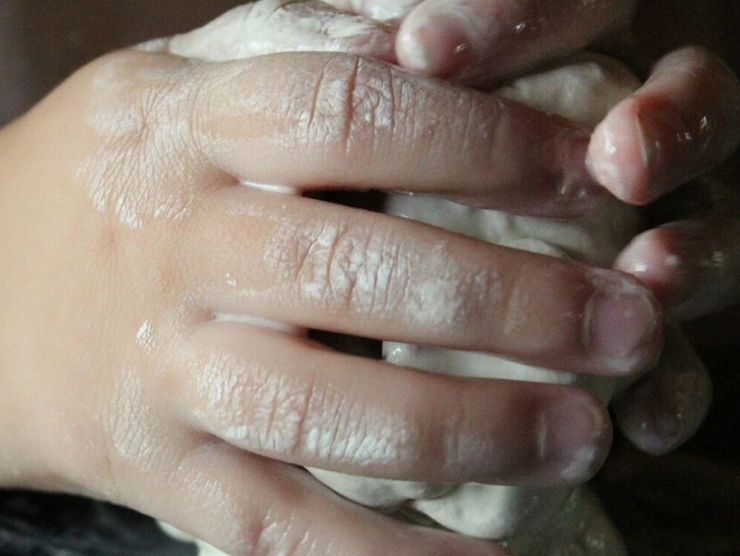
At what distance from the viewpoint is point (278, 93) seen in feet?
1.26

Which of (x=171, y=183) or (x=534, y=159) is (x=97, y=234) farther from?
(x=534, y=159)

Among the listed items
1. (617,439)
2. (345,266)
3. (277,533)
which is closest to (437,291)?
(345,266)

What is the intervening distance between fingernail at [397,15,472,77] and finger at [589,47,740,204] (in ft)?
0.25

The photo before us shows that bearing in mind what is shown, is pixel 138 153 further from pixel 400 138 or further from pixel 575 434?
pixel 575 434

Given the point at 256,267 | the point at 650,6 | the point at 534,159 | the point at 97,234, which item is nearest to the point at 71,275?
the point at 97,234

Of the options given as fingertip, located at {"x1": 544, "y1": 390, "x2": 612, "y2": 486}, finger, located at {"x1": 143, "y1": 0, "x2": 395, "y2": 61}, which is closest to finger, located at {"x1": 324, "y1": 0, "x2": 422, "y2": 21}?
finger, located at {"x1": 143, "y1": 0, "x2": 395, "y2": 61}

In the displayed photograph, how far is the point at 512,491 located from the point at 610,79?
0.23m

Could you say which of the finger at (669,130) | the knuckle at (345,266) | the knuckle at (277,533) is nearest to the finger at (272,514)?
the knuckle at (277,533)

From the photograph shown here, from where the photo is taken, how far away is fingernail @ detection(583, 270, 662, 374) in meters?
0.37

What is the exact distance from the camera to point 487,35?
14.8 inches

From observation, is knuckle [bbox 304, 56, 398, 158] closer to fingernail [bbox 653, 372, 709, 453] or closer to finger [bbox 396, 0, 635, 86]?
finger [bbox 396, 0, 635, 86]

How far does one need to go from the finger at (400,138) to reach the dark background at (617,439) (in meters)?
0.24

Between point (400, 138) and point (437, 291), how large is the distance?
73 millimetres

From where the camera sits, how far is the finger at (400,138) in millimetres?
369
